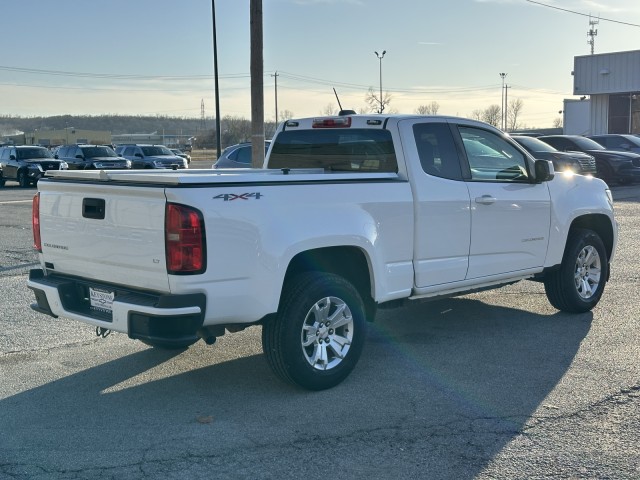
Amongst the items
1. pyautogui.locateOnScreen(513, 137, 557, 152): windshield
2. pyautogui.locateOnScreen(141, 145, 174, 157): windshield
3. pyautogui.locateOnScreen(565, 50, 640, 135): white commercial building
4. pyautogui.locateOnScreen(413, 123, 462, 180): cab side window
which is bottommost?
pyautogui.locateOnScreen(413, 123, 462, 180): cab side window

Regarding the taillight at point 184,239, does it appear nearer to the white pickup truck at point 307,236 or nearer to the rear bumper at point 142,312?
the white pickup truck at point 307,236

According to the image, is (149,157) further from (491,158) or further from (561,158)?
(491,158)

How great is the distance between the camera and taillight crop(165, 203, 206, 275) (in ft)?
15.7

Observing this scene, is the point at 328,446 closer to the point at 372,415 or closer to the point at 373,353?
the point at 372,415

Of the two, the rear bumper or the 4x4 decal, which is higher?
the 4x4 decal

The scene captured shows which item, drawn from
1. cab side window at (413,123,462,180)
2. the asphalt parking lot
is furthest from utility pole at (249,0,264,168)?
cab side window at (413,123,462,180)

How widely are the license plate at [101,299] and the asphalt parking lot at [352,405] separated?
0.68 m

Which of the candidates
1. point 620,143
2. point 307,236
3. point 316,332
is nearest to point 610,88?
point 620,143

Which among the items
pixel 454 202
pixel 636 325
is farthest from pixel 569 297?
pixel 454 202

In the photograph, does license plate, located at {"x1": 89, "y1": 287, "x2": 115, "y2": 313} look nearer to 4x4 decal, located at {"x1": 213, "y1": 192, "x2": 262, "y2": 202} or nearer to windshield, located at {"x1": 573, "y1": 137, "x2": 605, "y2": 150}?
4x4 decal, located at {"x1": 213, "y1": 192, "x2": 262, "y2": 202}

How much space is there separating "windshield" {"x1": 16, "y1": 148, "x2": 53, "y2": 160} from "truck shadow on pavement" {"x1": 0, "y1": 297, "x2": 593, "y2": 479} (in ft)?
92.2

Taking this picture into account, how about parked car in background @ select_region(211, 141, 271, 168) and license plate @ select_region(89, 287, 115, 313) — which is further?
parked car in background @ select_region(211, 141, 271, 168)

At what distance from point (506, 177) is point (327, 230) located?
8.10 ft

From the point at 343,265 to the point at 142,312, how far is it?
5.82 ft
